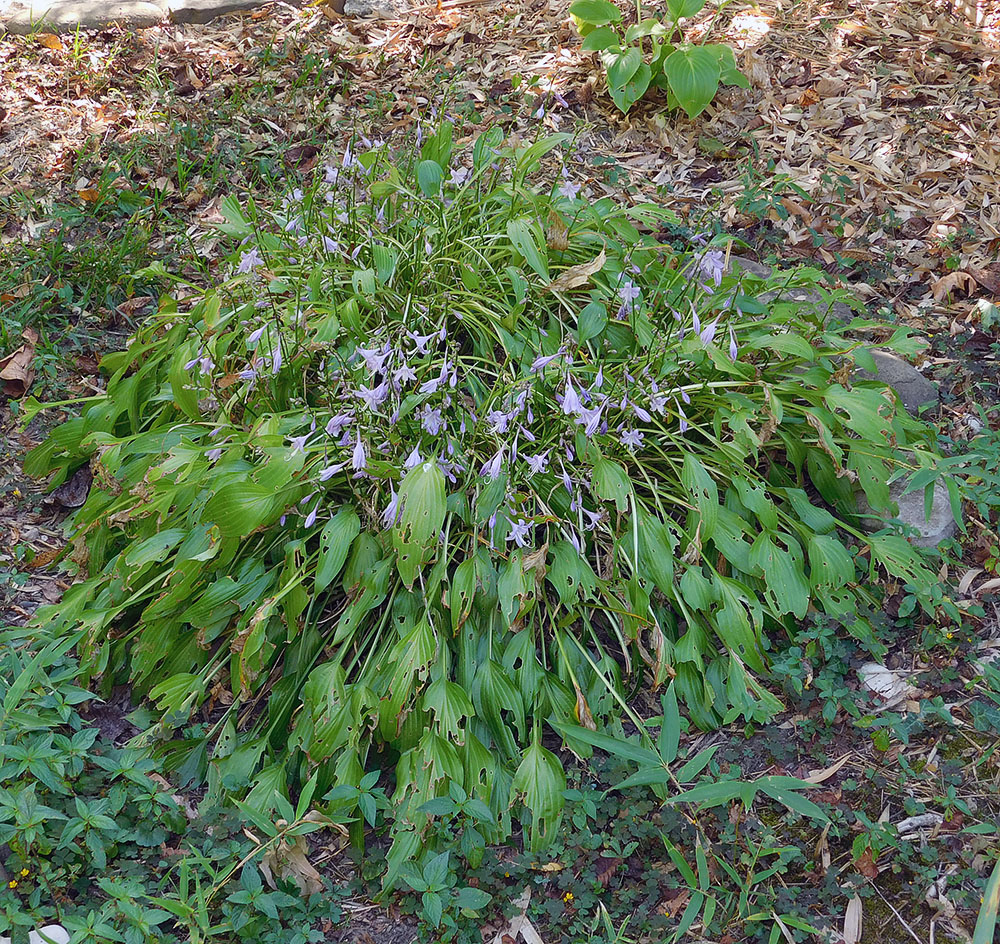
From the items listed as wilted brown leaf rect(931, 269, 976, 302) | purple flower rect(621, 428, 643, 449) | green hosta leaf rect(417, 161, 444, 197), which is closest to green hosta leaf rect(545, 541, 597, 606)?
purple flower rect(621, 428, 643, 449)

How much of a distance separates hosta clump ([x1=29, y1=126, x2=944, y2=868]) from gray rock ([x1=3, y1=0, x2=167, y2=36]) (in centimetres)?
329

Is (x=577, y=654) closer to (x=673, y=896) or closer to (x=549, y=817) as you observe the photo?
(x=549, y=817)

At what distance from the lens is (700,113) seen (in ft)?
15.8

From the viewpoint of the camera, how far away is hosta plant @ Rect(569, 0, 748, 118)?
449cm

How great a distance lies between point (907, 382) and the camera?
11.7ft

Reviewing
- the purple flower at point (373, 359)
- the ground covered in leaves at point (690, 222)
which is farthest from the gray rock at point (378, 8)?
the purple flower at point (373, 359)

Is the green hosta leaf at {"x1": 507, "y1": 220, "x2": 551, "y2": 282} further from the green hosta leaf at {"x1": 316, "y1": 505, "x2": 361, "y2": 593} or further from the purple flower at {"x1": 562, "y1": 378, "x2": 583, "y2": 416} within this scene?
the green hosta leaf at {"x1": 316, "y1": 505, "x2": 361, "y2": 593}

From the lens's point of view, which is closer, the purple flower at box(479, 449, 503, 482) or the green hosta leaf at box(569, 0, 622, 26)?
the purple flower at box(479, 449, 503, 482)

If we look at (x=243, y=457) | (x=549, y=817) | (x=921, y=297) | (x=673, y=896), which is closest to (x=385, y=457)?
(x=243, y=457)

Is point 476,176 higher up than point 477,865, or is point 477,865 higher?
point 476,176

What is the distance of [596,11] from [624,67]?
33 cm

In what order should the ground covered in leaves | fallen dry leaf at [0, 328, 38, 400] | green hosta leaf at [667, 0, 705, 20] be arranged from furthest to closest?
1. green hosta leaf at [667, 0, 705, 20]
2. fallen dry leaf at [0, 328, 38, 400]
3. the ground covered in leaves

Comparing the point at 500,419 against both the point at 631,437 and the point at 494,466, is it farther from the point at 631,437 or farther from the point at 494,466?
the point at 631,437

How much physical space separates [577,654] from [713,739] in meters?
0.48
